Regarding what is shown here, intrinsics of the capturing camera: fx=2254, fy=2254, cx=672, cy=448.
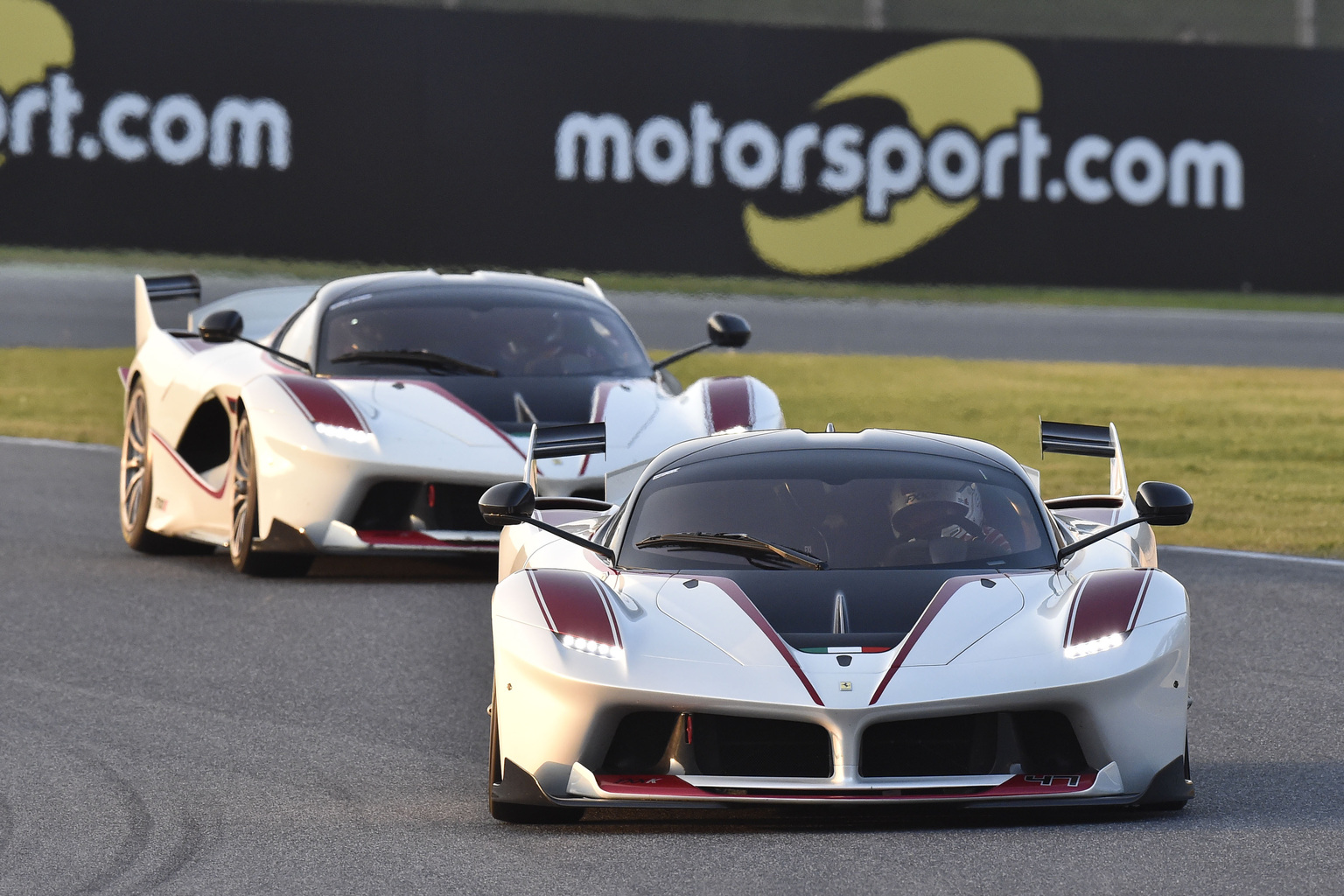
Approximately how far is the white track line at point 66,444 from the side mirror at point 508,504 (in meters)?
9.30

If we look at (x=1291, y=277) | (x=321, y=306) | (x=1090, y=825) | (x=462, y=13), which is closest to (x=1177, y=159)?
(x=1291, y=277)

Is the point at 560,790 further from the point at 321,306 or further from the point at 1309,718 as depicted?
the point at 321,306

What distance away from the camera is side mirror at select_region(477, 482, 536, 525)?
6492 mm

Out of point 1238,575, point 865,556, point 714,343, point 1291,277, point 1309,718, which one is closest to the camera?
point 865,556

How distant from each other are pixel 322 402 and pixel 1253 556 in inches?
184

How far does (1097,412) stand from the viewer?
58.3ft

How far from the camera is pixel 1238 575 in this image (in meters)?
10.5

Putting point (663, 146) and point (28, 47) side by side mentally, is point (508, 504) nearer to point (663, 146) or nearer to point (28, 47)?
point (663, 146)

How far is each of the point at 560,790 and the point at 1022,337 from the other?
17.1 meters

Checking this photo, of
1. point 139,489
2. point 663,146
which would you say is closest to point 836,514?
point 139,489

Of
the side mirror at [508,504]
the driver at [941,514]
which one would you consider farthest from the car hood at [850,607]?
the side mirror at [508,504]

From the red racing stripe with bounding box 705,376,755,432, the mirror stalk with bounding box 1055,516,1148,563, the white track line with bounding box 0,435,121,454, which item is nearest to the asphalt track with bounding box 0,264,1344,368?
the white track line with bounding box 0,435,121,454

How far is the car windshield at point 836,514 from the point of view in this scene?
6.16 metres

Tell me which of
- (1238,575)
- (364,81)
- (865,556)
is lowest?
(1238,575)
